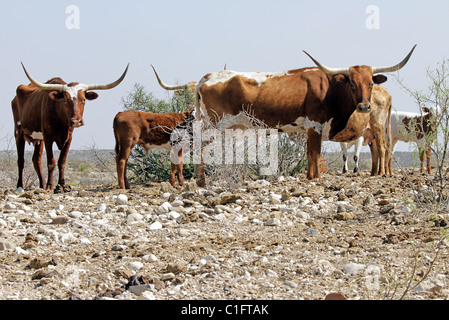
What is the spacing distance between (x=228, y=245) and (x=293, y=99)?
4804 mm

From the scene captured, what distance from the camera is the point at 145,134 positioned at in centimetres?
1134

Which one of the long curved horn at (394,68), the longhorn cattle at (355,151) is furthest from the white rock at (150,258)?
the longhorn cattle at (355,151)

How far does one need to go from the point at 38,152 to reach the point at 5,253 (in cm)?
655

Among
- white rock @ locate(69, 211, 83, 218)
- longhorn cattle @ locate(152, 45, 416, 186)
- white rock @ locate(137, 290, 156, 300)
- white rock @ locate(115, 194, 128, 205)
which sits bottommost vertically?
white rock @ locate(137, 290, 156, 300)

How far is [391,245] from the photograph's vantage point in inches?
222

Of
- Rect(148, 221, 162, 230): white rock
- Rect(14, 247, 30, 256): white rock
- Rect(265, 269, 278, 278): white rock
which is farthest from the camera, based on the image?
Rect(148, 221, 162, 230): white rock

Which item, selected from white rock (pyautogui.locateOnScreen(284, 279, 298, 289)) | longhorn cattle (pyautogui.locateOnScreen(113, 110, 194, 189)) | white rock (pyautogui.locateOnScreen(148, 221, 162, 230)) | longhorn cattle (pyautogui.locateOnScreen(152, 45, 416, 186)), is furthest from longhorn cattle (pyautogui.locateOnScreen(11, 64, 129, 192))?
white rock (pyautogui.locateOnScreen(284, 279, 298, 289))

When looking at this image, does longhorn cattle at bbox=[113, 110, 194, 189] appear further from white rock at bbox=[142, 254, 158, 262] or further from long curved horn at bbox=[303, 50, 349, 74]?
white rock at bbox=[142, 254, 158, 262]

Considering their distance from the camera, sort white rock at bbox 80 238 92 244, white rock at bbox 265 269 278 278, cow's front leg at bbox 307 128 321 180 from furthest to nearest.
Answer: cow's front leg at bbox 307 128 321 180 < white rock at bbox 80 238 92 244 < white rock at bbox 265 269 278 278

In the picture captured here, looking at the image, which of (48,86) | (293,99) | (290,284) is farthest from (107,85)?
(290,284)

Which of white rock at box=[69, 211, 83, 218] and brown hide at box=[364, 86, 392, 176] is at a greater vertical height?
brown hide at box=[364, 86, 392, 176]

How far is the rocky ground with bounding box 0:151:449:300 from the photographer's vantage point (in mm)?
4570

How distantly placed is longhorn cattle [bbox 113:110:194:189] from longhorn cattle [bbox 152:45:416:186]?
3.59 ft

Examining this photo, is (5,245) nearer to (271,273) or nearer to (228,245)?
(228,245)
